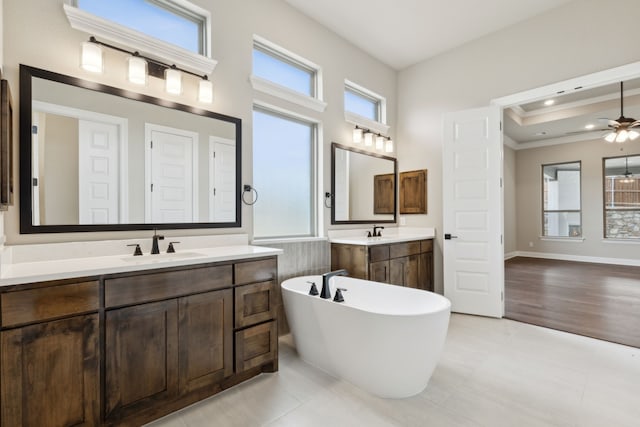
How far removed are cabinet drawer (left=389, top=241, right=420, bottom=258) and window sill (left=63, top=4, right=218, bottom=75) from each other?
2.55m

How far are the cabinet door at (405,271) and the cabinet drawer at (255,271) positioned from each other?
1.64 metres

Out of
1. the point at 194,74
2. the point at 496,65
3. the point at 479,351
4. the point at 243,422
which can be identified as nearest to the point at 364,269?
the point at 479,351

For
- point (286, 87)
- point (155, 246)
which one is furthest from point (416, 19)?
point (155, 246)

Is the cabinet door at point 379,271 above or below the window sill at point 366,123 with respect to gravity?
below

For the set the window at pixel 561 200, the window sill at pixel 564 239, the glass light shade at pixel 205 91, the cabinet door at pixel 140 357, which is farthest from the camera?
the window at pixel 561 200

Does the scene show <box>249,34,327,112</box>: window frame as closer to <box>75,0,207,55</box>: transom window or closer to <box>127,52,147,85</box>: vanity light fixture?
<box>75,0,207,55</box>: transom window

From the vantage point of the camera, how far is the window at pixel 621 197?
6.84 m

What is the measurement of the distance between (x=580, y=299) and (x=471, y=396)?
334 cm

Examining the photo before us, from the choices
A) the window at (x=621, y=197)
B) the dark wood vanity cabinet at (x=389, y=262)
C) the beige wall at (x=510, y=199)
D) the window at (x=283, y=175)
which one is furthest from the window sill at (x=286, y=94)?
the window at (x=621, y=197)

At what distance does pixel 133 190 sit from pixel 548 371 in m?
3.32

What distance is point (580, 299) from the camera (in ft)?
13.6

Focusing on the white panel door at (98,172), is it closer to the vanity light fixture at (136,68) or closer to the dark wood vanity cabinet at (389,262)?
the vanity light fixture at (136,68)

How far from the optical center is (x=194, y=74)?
245 cm

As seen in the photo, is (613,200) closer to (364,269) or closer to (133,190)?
(364,269)
